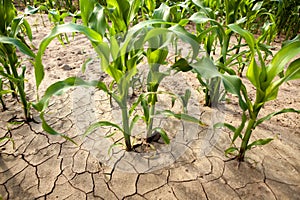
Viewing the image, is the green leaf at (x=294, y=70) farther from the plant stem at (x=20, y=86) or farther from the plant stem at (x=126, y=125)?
the plant stem at (x=20, y=86)

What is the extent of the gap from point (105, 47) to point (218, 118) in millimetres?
1137

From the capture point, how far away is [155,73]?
1085 mm

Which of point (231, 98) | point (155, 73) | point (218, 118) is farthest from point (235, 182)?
point (231, 98)

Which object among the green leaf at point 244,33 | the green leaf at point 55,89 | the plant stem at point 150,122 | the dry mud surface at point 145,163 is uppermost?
the green leaf at point 244,33

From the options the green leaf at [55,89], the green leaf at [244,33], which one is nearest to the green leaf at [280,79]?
the green leaf at [244,33]

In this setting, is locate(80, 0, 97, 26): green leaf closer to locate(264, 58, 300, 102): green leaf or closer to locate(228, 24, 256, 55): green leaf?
locate(228, 24, 256, 55): green leaf

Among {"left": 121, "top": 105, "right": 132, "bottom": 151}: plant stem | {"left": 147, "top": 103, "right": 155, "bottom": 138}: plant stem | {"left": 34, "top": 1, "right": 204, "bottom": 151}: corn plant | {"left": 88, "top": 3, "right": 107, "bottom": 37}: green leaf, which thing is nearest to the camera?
{"left": 34, "top": 1, "right": 204, "bottom": 151}: corn plant

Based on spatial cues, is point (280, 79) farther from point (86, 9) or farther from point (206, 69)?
point (86, 9)

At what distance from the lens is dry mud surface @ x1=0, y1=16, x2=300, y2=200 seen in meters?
1.17

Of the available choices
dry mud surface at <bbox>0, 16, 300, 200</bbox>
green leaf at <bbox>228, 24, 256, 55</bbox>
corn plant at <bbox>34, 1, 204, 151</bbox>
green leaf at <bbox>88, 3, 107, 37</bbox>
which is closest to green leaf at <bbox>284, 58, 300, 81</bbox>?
green leaf at <bbox>228, 24, 256, 55</bbox>

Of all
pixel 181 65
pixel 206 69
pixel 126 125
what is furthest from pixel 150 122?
pixel 206 69

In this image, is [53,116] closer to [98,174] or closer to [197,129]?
[98,174]

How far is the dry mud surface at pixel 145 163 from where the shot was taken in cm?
117

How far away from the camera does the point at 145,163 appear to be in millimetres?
1312
